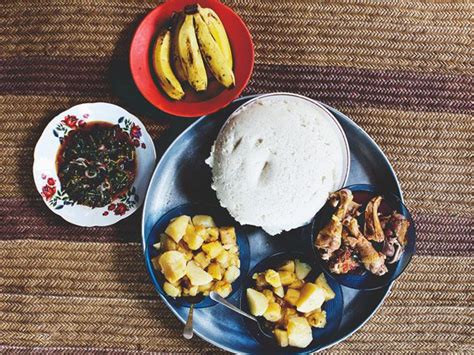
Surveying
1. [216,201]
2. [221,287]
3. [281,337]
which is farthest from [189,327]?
[216,201]

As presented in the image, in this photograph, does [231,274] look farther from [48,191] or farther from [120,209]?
[48,191]

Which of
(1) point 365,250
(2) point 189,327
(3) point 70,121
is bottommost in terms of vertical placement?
(2) point 189,327

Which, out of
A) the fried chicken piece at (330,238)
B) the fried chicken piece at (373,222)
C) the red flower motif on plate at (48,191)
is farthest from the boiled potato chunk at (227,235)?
the red flower motif on plate at (48,191)

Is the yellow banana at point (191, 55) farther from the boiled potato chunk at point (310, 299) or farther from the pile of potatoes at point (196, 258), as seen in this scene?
the boiled potato chunk at point (310, 299)

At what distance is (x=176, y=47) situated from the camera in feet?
4.70

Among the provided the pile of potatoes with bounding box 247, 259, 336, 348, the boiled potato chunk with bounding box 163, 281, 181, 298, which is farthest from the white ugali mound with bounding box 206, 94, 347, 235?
the boiled potato chunk with bounding box 163, 281, 181, 298

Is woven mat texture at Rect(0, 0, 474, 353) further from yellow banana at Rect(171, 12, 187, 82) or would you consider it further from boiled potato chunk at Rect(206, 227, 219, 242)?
boiled potato chunk at Rect(206, 227, 219, 242)

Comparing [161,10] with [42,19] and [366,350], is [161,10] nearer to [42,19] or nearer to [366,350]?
[42,19]

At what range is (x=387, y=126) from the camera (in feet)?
5.05

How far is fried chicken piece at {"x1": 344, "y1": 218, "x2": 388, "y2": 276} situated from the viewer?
1.34m

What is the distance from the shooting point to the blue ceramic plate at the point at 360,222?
1.39 meters

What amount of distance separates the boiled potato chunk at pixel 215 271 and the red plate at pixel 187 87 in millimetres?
388

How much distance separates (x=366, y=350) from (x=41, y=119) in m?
1.10

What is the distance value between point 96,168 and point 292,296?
2.00ft
